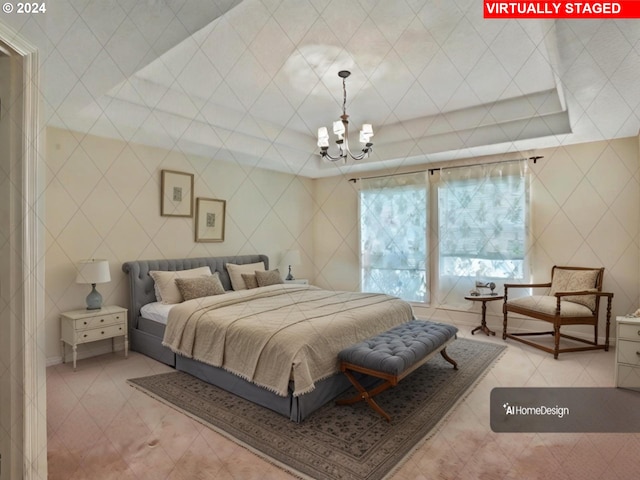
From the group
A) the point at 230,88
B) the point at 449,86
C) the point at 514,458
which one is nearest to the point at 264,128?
the point at 230,88

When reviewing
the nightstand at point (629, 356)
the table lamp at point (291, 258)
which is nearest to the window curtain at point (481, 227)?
the nightstand at point (629, 356)

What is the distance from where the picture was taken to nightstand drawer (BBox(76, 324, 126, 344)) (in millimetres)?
3092

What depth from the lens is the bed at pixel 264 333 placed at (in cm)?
228

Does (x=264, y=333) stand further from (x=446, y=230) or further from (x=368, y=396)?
(x=446, y=230)

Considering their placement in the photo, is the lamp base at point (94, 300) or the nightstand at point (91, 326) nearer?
the nightstand at point (91, 326)

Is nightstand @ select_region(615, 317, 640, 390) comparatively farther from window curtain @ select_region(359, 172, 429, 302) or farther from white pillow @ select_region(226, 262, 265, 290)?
white pillow @ select_region(226, 262, 265, 290)

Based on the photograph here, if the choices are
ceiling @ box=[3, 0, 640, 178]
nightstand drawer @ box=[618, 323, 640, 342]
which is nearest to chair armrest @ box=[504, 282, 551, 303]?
nightstand drawer @ box=[618, 323, 640, 342]

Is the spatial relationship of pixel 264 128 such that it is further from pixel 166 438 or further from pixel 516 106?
pixel 166 438

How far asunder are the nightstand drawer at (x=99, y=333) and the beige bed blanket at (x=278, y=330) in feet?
1.85

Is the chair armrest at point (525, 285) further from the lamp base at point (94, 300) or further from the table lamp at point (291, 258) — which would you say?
the lamp base at point (94, 300)

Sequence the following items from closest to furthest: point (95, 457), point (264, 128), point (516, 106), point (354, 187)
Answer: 1. point (95, 457)
2. point (516, 106)
3. point (264, 128)
4. point (354, 187)

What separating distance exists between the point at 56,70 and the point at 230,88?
4.79 ft

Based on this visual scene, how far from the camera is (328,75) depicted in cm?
308

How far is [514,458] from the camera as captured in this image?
6.11 ft
